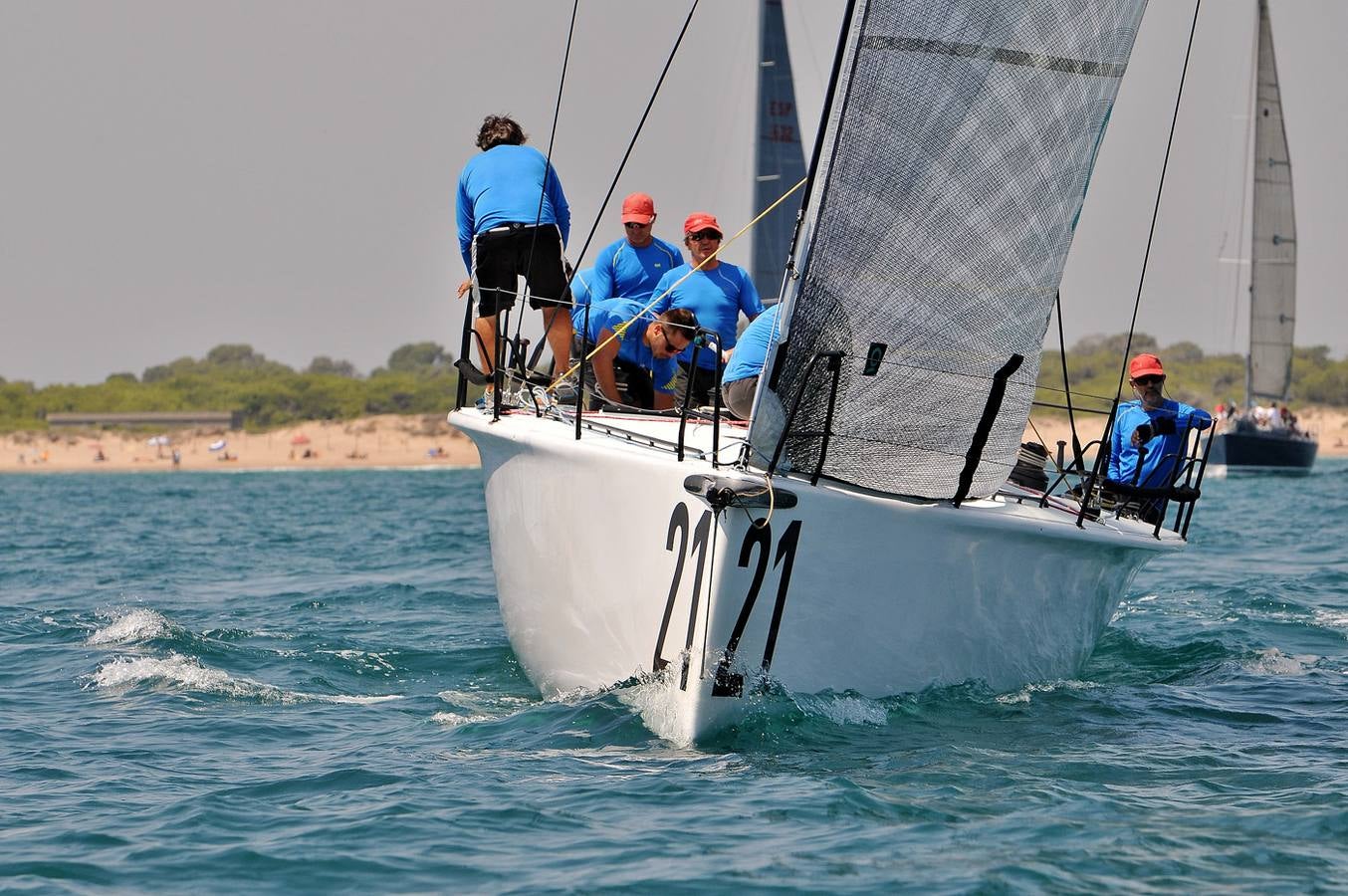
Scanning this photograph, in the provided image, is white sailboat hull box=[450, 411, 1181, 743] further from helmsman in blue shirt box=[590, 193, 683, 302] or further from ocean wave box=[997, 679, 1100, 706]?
helmsman in blue shirt box=[590, 193, 683, 302]

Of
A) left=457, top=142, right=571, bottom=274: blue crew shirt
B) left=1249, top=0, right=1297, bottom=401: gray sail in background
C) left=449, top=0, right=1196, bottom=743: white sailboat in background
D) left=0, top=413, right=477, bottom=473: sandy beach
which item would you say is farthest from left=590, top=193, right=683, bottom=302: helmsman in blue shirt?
left=0, top=413, right=477, bottom=473: sandy beach

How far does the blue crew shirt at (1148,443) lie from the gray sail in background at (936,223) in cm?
214

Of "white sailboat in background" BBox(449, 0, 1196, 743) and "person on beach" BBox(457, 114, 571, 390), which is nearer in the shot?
"white sailboat in background" BBox(449, 0, 1196, 743)

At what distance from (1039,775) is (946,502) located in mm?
1064

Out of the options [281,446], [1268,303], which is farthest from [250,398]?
[1268,303]

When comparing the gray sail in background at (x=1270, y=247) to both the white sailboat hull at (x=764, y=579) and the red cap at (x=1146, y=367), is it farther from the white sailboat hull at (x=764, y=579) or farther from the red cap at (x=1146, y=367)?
the white sailboat hull at (x=764, y=579)

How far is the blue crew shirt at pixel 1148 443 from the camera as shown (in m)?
7.89

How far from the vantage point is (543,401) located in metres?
7.46

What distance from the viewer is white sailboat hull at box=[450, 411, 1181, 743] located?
18.1 ft

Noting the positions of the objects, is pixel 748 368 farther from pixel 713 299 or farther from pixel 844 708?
pixel 844 708

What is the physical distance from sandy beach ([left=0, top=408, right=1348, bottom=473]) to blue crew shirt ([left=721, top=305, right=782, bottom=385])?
58479mm

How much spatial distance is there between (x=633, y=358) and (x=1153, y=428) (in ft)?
8.43

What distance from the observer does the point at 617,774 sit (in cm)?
540

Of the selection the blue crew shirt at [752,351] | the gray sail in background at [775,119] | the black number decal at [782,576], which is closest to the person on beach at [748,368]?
the blue crew shirt at [752,351]
